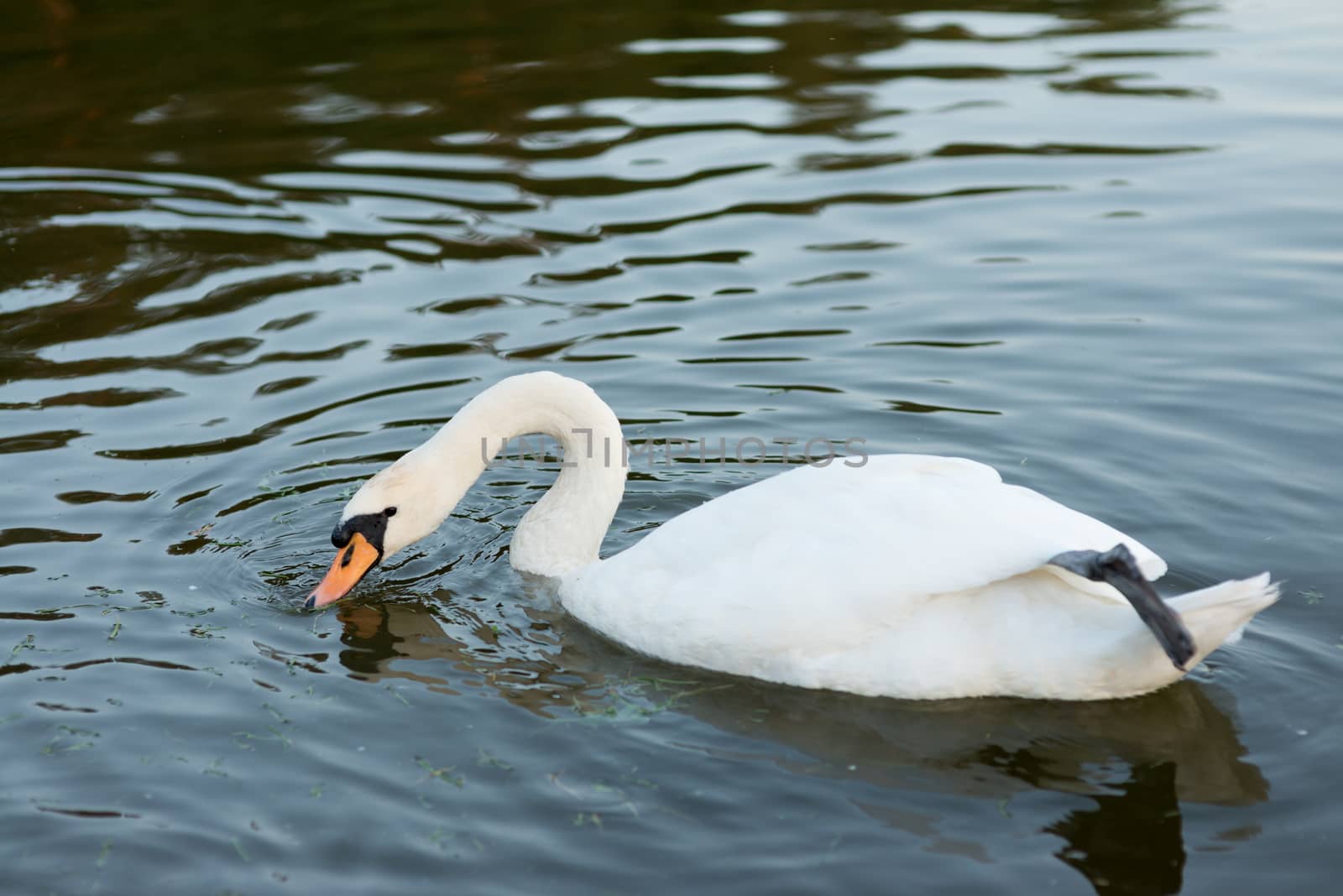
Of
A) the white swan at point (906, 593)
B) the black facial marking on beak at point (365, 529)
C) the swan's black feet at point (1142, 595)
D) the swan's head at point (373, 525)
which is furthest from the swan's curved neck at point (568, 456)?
the swan's black feet at point (1142, 595)

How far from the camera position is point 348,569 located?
23.0 feet

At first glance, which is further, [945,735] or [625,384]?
[625,384]

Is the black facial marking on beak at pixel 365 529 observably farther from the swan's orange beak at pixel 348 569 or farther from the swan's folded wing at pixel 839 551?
the swan's folded wing at pixel 839 551

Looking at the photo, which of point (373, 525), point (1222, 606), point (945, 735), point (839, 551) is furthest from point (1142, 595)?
point (373, 525)

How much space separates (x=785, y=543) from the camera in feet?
20.3

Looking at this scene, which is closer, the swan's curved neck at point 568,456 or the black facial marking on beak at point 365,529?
the black facial marking on beak at point 365,529

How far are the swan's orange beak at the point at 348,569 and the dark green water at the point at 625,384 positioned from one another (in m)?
0.20

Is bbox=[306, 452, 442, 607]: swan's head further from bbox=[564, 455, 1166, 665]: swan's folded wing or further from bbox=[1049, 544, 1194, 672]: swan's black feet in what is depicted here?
bbox=[1049, 544, 1194, 672]: swan's black feet

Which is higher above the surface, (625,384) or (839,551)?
(839,551)

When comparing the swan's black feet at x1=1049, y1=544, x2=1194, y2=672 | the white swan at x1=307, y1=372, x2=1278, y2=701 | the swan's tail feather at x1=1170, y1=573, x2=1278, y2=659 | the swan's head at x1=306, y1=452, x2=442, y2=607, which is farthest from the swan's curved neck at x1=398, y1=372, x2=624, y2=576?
the swan's tail feather at x1=1170, y1=573, x2=1278, y2=659

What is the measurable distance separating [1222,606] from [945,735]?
1.16 m

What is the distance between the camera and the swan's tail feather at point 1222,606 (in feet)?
17.3

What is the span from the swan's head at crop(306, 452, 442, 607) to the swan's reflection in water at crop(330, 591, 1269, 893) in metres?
0.25

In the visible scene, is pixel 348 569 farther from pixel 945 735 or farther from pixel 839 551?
pixel 945 735
